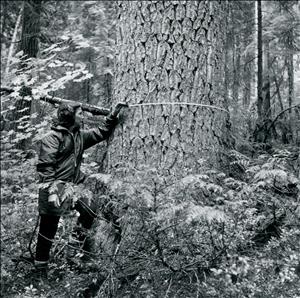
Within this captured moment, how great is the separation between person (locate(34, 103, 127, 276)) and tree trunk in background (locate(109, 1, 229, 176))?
0.30m

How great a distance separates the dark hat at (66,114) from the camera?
13.9 ft

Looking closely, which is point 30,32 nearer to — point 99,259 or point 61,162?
point 61,162

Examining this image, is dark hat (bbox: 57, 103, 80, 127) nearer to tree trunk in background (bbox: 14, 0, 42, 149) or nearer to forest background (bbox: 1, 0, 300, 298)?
forest background (bbox: 1, 0, 300, 298)

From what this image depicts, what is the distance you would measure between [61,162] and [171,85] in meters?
1.49

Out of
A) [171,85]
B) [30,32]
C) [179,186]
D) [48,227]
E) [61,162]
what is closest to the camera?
[179,186]

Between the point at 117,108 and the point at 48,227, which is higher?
the point at 117,108

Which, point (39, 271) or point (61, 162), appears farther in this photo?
point (61, 162)

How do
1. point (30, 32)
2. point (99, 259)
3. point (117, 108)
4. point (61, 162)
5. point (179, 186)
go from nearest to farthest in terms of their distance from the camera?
1. point (179, 186)
2. point (99, 259)
3. point (117, 108)
4. point (61, 162)
5. point (30, 32)

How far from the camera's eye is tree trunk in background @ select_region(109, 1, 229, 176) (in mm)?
3734

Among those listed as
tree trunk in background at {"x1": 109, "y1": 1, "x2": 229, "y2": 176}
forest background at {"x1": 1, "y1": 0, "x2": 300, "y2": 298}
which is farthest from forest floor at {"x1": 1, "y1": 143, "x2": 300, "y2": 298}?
tree trunk in background at {"x1": 109, "y1": 1, "x2": 229, "y2": 176}

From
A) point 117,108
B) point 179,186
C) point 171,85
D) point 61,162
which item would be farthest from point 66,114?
point 179,186

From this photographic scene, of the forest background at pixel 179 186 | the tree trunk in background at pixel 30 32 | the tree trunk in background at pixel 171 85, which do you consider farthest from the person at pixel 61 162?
the tree trunk in background at pixel 30 32

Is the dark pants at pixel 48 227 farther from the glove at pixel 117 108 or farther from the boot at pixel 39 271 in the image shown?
the glove at pixel 117 108

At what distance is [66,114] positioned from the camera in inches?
167
